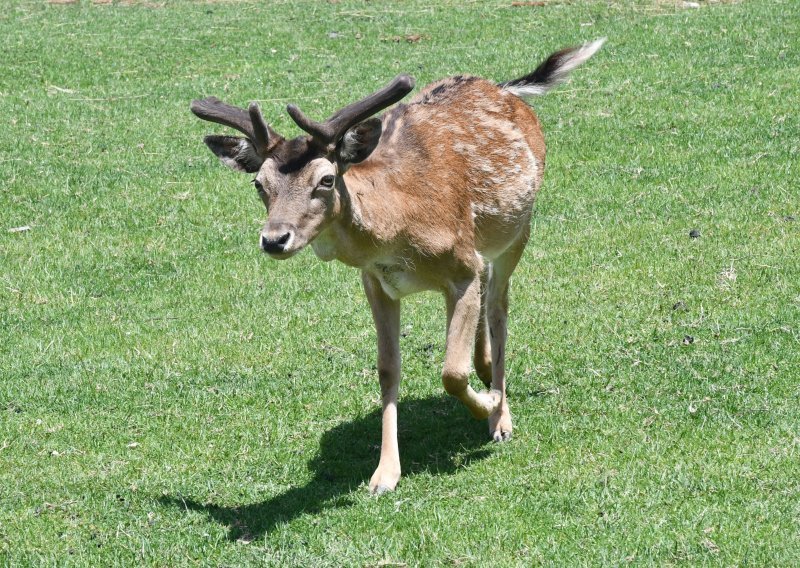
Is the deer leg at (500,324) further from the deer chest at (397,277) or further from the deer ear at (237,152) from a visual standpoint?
the deer ear at (237,152)

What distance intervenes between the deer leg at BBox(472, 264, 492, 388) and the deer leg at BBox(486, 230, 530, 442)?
49 millimetres

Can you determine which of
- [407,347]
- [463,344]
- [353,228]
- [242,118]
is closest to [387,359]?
[463,344]

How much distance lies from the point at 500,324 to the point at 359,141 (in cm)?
210

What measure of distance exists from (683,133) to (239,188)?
16.1 feet

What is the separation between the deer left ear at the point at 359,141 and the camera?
6461mm

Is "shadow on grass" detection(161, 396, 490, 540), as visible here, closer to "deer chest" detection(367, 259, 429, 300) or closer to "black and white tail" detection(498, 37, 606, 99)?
"deer chest" detection(367, 259, 429, 300)

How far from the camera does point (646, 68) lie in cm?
1569

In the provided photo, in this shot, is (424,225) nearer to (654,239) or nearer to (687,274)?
(687,274)

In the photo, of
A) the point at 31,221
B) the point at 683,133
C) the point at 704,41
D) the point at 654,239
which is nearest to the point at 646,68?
the point at 704,41

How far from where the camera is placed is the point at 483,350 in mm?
8148

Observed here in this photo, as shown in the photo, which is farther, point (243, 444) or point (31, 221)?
point (31, 221)

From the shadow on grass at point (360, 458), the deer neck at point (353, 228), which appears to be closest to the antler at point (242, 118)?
the deer neck at point (353, 228)

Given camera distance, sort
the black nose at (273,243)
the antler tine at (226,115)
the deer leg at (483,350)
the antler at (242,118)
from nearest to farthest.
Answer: the black nose at (273,243), the antler at (242,118), the antler tine at (226,115), the deer leg at (483,350)

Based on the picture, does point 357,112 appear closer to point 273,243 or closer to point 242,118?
point 242,118
